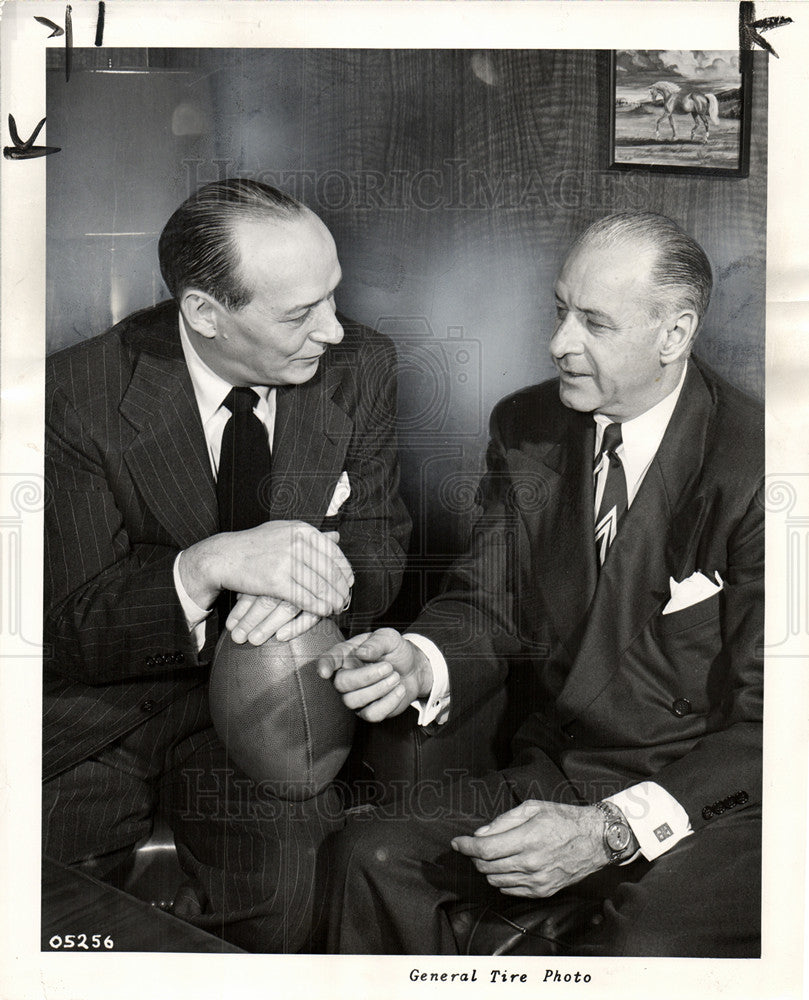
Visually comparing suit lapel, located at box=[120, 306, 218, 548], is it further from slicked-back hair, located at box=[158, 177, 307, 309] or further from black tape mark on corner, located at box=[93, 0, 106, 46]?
black tape mark on corner, located at box=[93, 0, 106, 46]

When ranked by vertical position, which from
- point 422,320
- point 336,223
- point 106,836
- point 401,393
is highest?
point 336,223

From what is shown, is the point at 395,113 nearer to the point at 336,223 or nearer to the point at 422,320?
the point at 336,223

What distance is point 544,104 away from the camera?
6.04 ft

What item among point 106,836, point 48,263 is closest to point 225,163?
point 48,263

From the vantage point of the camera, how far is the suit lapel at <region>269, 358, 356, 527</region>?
1.84 metres

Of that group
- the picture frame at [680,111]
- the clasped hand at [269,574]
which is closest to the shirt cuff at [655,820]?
the clasped hand at [269,574]

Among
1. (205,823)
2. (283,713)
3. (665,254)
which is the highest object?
(665,254)

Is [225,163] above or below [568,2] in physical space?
below

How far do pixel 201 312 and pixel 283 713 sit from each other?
74cm

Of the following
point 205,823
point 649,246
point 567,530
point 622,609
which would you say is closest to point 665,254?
point 649,246

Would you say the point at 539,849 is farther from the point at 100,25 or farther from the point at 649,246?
the point at 100,25

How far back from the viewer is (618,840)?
181 centimetres

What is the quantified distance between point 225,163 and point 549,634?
41.6 inches

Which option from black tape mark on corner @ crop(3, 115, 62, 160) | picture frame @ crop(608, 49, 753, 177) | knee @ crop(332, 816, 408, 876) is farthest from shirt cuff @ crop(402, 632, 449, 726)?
black tape mark on corner @ crop(3, 115, 62, 160)
